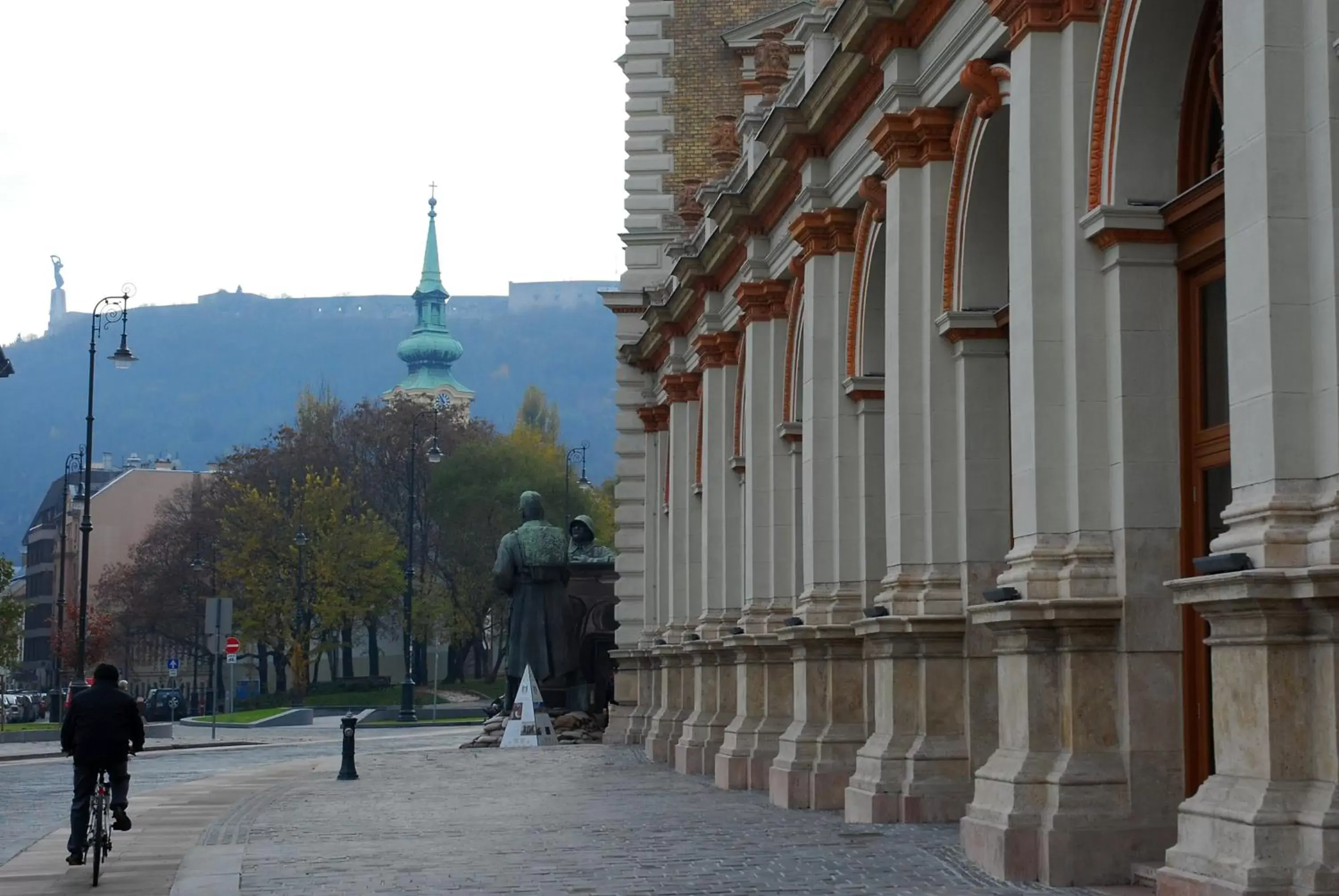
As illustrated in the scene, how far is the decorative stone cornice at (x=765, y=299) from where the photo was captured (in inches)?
1066

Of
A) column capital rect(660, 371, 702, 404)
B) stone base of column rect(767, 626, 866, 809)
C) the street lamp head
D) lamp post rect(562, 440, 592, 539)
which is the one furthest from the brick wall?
lamp post rect(562, 440, 592, 539)

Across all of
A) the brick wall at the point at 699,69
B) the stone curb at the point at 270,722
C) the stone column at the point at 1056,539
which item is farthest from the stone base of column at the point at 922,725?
the stone curb at the point at 270,722

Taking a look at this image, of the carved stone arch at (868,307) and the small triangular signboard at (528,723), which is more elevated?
the carved stone arch at (868,307)

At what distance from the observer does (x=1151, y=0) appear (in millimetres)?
13633

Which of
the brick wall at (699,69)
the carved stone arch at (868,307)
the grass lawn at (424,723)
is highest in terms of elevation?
the brick wall at (699,69)

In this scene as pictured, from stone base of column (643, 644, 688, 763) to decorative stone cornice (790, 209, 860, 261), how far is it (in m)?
11.6

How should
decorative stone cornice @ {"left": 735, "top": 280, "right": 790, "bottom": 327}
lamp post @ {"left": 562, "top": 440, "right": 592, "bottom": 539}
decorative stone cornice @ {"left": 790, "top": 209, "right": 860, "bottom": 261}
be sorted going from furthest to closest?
lamp post @ {"left": 562, "top": 440, "right": 592, "bottom": 539} < decorative stone cornice @ {"left": 735, "top": 280, "right": 790, "bottom": 327} < decorative stone cornice @ {"left": 790, "top": 209, "right": 860, "bottom": 261}

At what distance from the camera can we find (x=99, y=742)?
16.2m

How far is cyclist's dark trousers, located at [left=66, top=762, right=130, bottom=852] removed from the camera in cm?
1581

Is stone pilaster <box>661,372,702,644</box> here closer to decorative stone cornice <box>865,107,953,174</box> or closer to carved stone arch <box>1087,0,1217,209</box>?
decorative stone cornice <box>865,107,953,174</box>

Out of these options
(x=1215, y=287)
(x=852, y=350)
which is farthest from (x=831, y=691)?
(x=1215, y=287)

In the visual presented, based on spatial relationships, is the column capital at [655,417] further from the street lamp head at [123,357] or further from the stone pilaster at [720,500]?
the street lamp head at [123,357]

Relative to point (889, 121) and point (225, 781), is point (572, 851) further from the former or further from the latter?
point (225, 781)

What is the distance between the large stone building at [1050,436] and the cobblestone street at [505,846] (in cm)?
79
